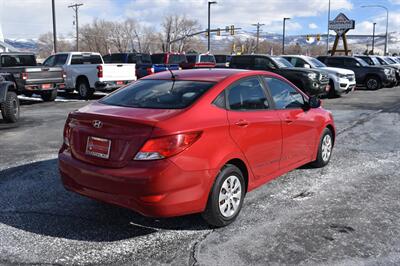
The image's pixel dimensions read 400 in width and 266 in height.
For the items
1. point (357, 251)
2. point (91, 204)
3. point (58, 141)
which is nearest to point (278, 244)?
point (357, 251)

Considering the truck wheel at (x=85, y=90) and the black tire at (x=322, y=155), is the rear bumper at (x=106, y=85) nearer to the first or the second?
the truck wheel at (x=85, y=90)

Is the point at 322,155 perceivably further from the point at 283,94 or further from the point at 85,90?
the point at 85,90

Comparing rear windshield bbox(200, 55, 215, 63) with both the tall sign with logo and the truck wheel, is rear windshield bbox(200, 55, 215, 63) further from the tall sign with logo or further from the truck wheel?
the tall sign with logo

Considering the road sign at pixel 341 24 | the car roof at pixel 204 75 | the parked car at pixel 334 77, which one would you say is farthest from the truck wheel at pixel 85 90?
the road sign at pixel 341 24

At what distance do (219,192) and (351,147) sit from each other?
15.4 feet

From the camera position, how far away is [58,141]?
8.45m

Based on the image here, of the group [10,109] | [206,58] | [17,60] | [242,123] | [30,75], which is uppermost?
[206,58]

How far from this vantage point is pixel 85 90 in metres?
17.5

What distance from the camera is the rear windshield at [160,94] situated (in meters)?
4.33

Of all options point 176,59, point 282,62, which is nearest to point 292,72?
point 282,62

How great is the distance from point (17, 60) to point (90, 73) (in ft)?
8.70

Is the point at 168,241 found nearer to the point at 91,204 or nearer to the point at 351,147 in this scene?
the point at 91,204

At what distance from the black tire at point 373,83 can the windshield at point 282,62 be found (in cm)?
732

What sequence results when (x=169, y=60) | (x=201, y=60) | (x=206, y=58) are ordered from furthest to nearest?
1. (x=206, y=58)
2. (x=201, y=60)
3. (x=169, y=60)
